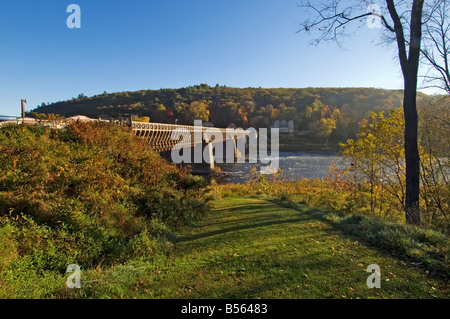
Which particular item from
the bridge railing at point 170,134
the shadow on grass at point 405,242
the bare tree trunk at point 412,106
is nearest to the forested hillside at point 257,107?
the bridge railing at point 170,134

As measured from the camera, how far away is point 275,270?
14.7ft

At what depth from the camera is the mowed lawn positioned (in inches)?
149

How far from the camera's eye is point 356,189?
13.6m

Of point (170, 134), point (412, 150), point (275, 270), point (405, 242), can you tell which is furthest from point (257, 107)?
point (275, 270)

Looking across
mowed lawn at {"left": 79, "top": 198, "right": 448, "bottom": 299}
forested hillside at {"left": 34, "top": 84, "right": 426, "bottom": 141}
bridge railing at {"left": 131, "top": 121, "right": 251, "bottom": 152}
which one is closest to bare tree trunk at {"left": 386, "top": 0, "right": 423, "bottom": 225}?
→ mowed lawn at {"left": 79, "top": 198, "right": 448, "bottom": 299}

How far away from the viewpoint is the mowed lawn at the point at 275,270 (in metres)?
3.79

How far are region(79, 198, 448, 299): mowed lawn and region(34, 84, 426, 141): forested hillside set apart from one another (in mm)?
78089

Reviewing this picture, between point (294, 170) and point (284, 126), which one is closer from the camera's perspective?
point (294, 170)

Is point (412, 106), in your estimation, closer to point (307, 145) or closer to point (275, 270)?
point (275, 270)

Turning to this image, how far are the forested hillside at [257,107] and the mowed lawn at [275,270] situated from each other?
256ft

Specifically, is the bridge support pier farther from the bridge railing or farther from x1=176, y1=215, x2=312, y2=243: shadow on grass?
x1=176, y1=215, x2=312, y2=243: shadow on grass

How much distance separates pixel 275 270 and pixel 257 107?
139 meters
